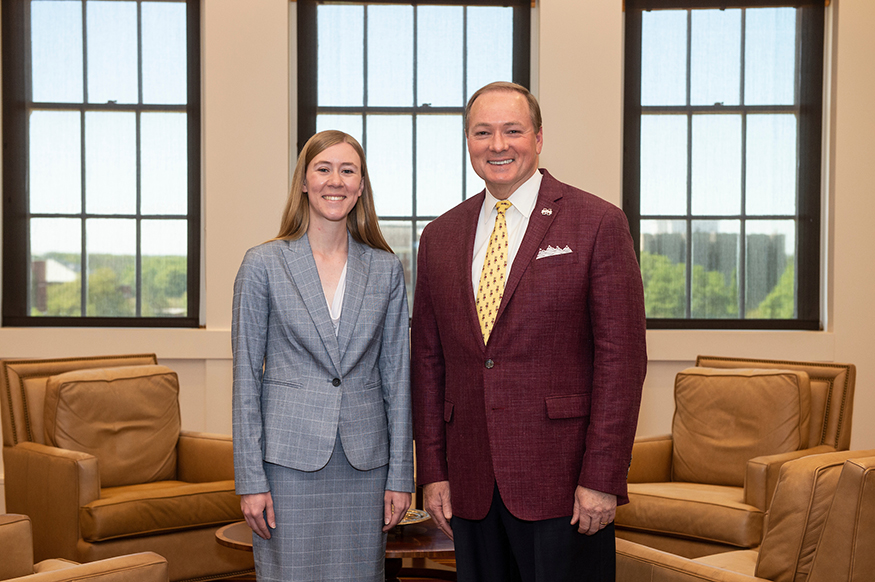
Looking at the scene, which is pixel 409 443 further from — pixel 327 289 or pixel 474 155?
pixel 474 155

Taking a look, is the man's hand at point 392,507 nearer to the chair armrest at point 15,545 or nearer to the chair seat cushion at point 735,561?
the chair armrest at point 15,545

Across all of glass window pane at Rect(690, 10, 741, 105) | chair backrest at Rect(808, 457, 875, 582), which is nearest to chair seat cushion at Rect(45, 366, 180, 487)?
chair backrest at Rect(808, 457, 875, 582)

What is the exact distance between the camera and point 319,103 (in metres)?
4.55

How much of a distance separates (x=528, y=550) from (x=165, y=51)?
12.7ft

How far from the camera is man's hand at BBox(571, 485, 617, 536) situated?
5.24 feet

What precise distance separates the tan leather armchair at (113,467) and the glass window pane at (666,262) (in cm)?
258

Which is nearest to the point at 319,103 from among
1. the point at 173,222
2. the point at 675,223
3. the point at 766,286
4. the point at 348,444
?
the point at 173,222

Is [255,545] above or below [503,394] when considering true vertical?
below

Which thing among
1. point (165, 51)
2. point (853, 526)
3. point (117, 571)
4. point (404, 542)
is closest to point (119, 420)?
point (404, 542)

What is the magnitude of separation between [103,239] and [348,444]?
332 centimetres

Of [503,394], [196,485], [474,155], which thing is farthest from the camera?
[196,485]

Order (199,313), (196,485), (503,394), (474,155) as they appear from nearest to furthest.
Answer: (503,394) → (474,155) → (196,485) → (199,313)

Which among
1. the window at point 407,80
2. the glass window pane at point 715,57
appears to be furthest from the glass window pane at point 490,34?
the glass window pane at point 715,57

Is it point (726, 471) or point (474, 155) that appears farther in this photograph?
point (726, 471)
